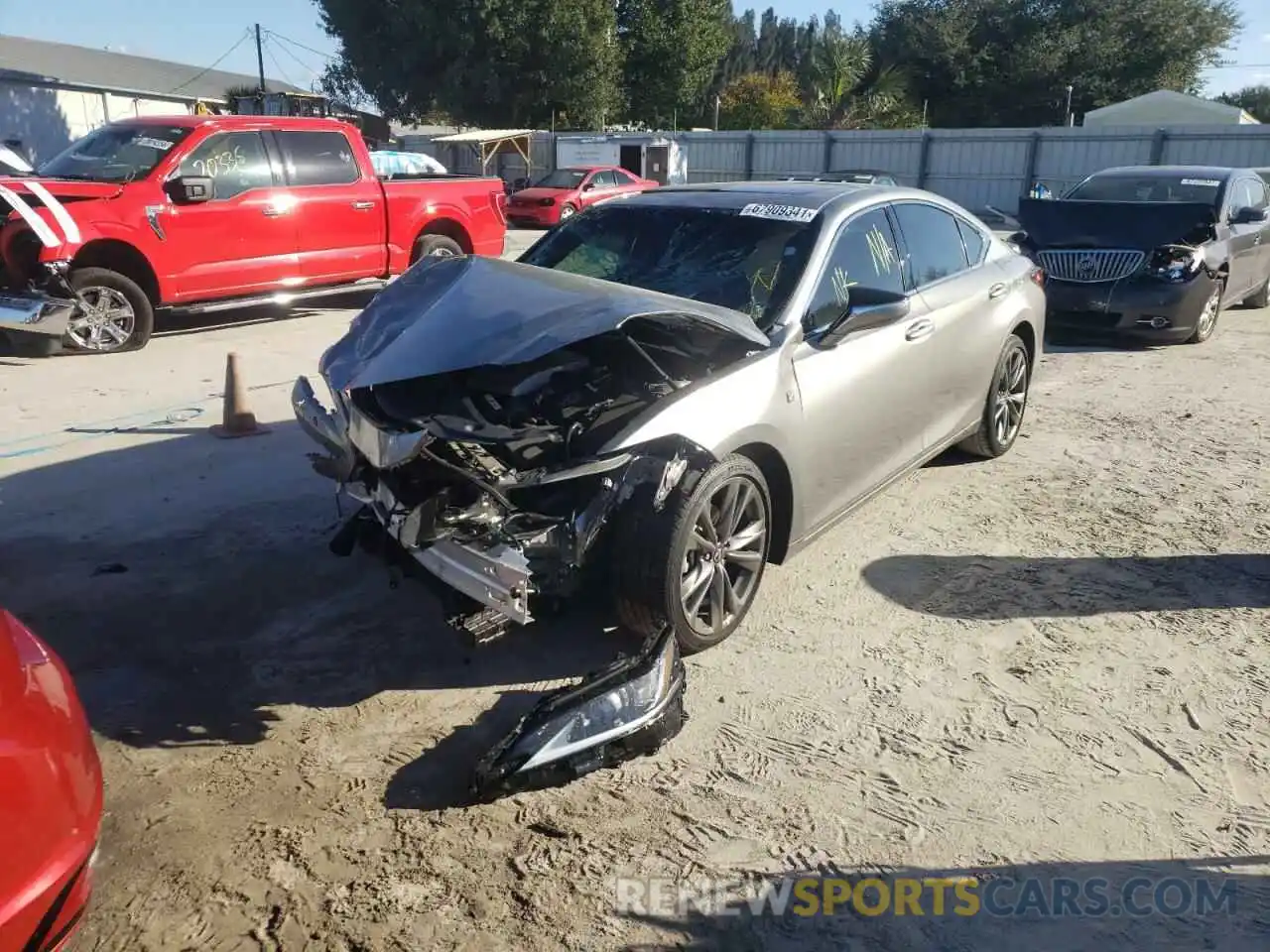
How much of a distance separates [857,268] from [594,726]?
259 cm

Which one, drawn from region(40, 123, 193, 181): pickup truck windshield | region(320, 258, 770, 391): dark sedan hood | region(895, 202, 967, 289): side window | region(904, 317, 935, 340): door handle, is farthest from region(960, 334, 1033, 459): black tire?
region(40, 123, 193, 181): pickup truck windshield

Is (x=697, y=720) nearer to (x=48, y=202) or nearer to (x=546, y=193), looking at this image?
(x=48, y=202)

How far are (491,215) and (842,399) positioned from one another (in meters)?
8.62

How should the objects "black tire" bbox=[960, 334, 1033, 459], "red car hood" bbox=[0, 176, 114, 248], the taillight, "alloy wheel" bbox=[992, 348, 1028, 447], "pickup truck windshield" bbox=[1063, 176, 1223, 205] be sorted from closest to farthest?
the taillight, "black tire" bbox=[960, 334, 1033, 459], "alloy wheel" bbox=[992, 348, 1028, 447], "red car hood" bbox=[0, 176, 114, 248], "pickup truck windshield" bbox=[1063, 176, 1223, 205]

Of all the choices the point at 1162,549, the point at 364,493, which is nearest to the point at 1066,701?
the point at 1162,549

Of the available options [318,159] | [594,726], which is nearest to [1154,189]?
[318,159]

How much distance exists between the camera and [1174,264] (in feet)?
30.9

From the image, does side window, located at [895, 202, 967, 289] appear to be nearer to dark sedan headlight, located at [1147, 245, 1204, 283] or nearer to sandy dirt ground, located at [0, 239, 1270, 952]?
sandy dirt ground, located at [0, 239, 1270, 952]

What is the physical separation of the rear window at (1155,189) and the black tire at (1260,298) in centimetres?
235

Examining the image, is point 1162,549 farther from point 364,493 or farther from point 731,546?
point 364,493

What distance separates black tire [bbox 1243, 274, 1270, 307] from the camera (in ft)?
39.8

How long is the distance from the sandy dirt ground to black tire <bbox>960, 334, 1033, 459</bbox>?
224 millimetres

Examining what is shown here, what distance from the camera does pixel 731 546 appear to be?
384 cm

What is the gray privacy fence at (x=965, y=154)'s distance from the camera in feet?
88.5
